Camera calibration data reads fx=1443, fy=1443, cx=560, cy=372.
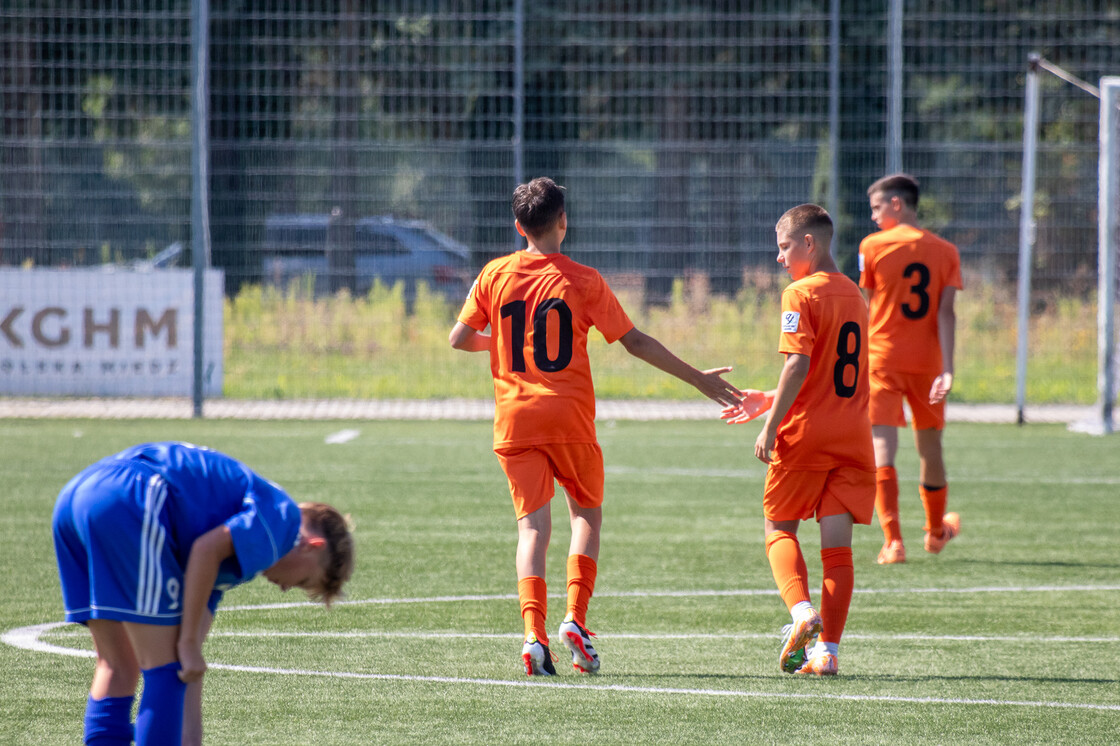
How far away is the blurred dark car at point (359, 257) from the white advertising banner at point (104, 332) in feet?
2.59

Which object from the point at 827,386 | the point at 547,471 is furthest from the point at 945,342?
the point at 547,471

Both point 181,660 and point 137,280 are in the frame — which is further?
point 137,280

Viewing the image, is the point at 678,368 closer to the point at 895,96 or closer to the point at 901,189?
the point at 901,189

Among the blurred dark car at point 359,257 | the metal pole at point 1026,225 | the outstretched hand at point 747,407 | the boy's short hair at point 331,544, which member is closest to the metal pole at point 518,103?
the blurred dark car at point 359,257

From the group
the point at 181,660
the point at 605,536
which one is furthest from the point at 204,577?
the point at 605,536

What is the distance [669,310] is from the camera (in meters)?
16.0

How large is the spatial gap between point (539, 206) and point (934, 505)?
357 centimetres

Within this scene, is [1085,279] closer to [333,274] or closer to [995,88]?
[995,88]

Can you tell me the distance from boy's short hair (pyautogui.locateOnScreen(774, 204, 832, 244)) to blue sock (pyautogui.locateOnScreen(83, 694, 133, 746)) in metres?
3.02

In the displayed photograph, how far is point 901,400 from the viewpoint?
7.77m

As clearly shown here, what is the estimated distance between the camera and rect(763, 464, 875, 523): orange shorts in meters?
5.44

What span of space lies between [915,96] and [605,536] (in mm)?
9219

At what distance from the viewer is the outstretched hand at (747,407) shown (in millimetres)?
5566

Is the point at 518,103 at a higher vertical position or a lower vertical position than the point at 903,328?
higher
